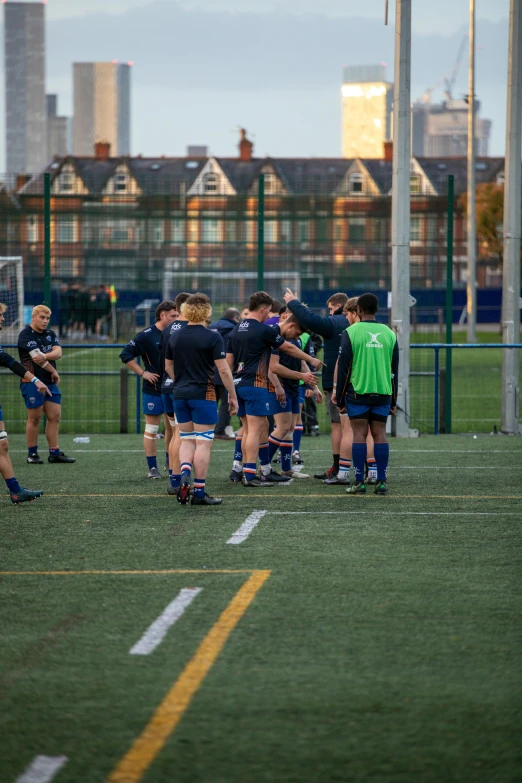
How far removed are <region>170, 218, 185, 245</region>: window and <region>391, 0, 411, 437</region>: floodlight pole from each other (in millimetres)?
5587

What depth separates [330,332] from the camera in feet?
38.4

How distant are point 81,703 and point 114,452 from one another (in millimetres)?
10493

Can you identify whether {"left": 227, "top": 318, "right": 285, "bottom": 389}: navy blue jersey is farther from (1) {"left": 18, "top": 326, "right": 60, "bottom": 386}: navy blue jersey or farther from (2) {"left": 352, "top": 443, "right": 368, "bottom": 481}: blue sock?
(1) {"left": 18, "top": 326, "right": 60, "bottom": 386}: navy blue jersey

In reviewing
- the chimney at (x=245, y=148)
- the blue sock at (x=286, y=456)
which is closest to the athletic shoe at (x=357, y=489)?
the blue sock at (x=286, y=456)

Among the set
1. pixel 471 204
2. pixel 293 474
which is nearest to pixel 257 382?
pixel 293 474

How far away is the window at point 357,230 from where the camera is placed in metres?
20.7

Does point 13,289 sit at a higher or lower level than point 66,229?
lower

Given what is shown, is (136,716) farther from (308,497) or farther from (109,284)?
(109,284)

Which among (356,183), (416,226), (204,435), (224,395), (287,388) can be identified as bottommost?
(224,395)

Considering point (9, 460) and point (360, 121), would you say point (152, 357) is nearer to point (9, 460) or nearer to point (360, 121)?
point (9, 460)

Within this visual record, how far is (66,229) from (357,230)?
5.27 m

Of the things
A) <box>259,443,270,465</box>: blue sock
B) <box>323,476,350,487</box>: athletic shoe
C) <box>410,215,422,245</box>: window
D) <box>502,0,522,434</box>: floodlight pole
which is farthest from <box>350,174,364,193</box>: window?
<box>323,476,350,487</box>: athletic shoe

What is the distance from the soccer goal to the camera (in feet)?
68.9

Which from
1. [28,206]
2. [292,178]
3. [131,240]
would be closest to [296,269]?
[292,178]
